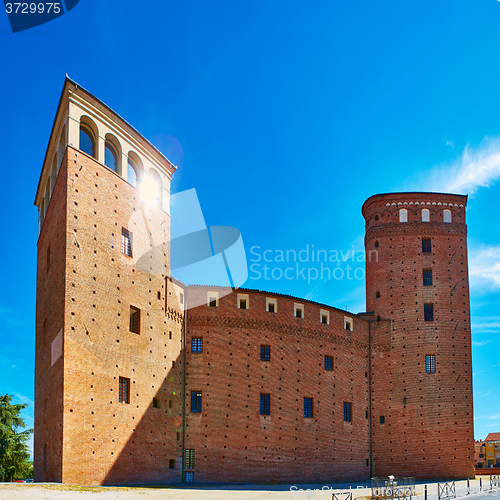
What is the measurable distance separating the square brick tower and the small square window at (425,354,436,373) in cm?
1651

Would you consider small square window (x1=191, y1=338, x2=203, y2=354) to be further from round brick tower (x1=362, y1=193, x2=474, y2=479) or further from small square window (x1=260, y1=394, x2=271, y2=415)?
round brick tower (x1=362, y1=193, x2=474, y2=479)

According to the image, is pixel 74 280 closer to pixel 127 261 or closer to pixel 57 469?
pixel 127 261

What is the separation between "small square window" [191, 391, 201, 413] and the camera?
29172 millimetres

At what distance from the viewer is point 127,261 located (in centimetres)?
2612

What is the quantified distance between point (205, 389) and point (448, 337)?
1687cm

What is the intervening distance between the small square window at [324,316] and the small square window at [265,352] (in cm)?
455

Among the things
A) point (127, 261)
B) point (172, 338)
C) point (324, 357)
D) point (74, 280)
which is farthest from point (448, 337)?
point (74, 280)

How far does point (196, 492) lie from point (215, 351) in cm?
867

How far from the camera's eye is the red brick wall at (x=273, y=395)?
95.7 ft

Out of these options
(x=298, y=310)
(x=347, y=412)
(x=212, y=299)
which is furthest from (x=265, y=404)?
(x=347, y=412)

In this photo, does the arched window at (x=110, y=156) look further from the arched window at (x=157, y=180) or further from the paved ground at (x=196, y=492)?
the paved ground at (x=196, y=492)

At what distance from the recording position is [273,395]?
103 feet

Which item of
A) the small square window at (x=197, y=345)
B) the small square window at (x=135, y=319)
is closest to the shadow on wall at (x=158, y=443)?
the small square window at (x=197, y=345)

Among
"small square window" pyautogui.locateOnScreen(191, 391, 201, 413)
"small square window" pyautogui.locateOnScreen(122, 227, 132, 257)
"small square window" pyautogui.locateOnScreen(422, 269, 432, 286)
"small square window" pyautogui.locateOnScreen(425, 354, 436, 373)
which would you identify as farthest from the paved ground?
"small square window" pyautogui.locateOnScreen(422, 269, 432, 286)
